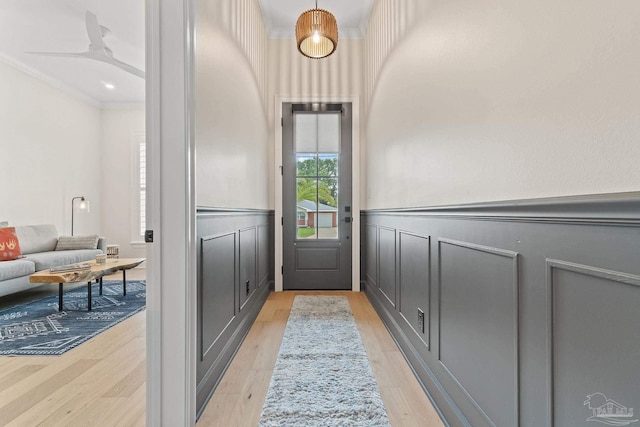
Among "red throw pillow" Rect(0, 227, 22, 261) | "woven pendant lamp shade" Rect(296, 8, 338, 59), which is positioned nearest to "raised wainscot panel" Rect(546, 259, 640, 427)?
"woven pendant lamp shade" Rect(296, 8, 338, 59)

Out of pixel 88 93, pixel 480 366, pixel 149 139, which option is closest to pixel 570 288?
pixel 480 366

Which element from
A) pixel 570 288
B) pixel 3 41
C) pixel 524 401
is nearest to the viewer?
pixel 570 288

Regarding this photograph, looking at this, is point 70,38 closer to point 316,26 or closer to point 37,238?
point 37,238

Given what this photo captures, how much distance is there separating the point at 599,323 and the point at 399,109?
1.88 meters

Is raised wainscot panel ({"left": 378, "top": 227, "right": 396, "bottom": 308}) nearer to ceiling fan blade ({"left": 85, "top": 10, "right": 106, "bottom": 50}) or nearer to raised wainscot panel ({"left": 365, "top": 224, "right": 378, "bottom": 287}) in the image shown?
raised wainscot panel ({"left": 365, "top": 224, "right": 378, "bottom": 287})

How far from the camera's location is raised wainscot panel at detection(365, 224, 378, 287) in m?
3.18

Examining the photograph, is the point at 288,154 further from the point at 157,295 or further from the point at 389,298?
the point at 157,295

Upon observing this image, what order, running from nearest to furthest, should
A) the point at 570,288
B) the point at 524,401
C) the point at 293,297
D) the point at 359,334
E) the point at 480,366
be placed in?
the point at 570,288 → the point at 524,401 → the point at 480,366 → the point at 359,334 → the point at 293,297

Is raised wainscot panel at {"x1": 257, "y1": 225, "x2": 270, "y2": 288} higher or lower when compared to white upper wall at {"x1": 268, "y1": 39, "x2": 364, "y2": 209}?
lower

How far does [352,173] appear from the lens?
3812 millimetres

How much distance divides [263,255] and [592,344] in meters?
2.97

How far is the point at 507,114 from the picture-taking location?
3.39 feet

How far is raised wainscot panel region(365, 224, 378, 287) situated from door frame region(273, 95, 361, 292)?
0.63 ft

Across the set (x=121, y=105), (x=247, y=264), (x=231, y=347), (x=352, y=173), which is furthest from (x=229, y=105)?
(x=121, y=105)
